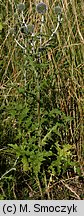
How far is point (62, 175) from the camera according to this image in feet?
8.16

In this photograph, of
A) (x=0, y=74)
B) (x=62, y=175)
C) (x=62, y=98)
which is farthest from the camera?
(x=0, y=74)

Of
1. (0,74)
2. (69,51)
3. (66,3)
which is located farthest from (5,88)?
(66,3)

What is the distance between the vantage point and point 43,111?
244 cm

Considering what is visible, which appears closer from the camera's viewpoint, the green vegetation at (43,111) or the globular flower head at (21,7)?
the green vegetation at (43,111)

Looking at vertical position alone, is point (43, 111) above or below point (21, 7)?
below

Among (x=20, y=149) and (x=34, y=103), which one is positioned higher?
(x=34, y=103)

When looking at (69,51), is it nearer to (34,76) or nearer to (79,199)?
(34,76)

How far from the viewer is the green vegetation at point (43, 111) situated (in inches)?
92.7

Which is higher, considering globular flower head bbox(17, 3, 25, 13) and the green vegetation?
globular flower head bbox(17, 3, 25, 13)

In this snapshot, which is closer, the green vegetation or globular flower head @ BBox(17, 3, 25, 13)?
the green vegetation

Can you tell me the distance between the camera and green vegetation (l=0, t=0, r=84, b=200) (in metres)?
2.35

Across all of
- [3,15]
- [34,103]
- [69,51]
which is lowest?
[34,103]

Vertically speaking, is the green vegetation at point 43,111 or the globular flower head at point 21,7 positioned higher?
the globular flower head at point 21,7

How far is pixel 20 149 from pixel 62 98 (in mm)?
463
